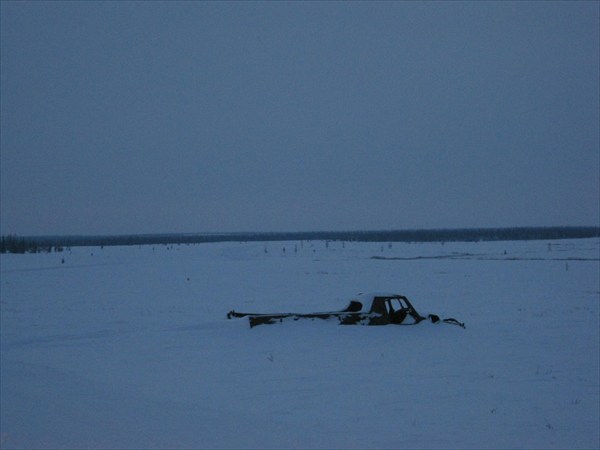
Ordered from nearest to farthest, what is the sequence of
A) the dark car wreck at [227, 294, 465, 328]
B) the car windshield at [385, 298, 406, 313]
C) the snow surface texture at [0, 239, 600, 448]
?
the snow surface texture at [0, 239, 600, 448] → the dark car wreck at [227, 294, 465, 328] → the car windshield at [385, 298, 406, 313]

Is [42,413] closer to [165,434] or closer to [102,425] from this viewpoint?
[102,425]

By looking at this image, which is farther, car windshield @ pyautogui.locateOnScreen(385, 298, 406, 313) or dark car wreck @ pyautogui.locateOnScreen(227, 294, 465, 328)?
car windshield @ pyautogui.locateOnScreen(385, 298, 406, 313)

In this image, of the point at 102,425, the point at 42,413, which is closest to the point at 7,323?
the point at 42,413

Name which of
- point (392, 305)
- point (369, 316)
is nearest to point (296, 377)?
point (369, 316)

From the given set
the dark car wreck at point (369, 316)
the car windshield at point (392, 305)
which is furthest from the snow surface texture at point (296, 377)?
the car windshield at point (392, 305)

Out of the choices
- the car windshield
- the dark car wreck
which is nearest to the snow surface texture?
the dark car wreck

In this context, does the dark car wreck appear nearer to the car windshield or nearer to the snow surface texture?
the car windshield

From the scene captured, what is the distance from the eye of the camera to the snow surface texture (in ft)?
23.2

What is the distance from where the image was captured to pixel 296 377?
32.8ft

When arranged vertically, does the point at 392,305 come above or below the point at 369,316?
below

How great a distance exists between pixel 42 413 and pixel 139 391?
5.24 ft

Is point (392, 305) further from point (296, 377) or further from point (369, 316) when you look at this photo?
point (296, 377)

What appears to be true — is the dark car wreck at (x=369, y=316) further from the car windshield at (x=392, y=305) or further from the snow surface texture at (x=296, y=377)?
the snow surface texture at (x=296, y=377)

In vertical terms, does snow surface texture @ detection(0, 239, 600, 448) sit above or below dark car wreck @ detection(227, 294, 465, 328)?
below
